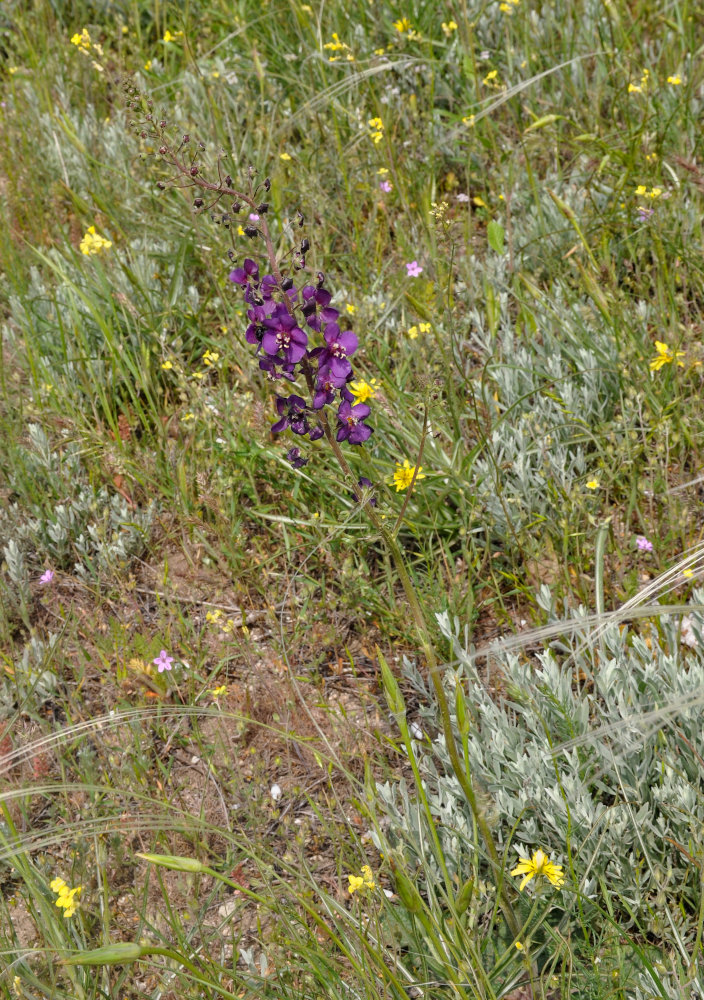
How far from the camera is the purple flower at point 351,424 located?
1785 millimetres

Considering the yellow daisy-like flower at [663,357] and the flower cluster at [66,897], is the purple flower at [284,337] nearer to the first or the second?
the flower cluster at [66,897]

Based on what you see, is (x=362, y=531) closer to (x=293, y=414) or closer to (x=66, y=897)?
(x=293, y=414)

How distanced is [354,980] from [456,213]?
10.2 feet

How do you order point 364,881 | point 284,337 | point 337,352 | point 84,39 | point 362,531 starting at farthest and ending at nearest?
point 84,39 < point 362,531 < point 364,881 < point 337,352 < point 284,337

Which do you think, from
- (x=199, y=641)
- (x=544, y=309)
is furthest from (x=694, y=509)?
(x=199, y=641)

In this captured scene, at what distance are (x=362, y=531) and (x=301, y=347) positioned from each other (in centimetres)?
126

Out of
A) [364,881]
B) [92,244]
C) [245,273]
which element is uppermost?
[245,273]

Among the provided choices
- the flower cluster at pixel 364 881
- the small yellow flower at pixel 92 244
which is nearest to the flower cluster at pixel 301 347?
the flower cluster at pixel 364 881

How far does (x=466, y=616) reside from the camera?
8.51 feet

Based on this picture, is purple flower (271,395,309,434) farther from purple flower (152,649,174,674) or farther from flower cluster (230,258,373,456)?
purple flower (152,649,174,674)

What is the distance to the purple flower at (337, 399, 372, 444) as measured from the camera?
5.86ft

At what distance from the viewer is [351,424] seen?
180cm

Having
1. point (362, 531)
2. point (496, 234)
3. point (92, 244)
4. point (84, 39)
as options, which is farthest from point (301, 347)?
point (84, 39)

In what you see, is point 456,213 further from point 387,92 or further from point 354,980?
point 354,980
